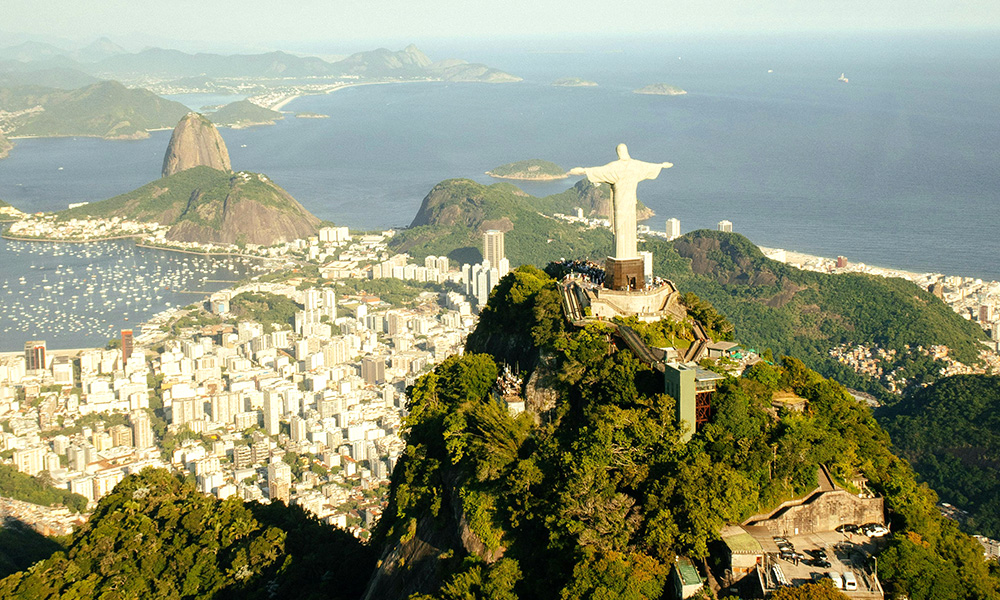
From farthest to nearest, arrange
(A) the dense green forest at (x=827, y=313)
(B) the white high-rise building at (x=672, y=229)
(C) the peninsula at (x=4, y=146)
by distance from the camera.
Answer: (C) the peninsula at (x=4, y=146) < (B) the white high-rise building at (x=672, y=229) < (A) the dense green forest at (x=827, y=313)

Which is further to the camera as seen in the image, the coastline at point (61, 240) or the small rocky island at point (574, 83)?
the small rocky island at point (574, 83)

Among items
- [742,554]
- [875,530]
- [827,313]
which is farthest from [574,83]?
[742,554]

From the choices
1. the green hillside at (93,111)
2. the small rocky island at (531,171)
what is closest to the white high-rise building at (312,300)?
the small rocky island at (531,171)

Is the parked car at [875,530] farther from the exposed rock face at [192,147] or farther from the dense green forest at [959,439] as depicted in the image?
the exposed rock face at [192,147]

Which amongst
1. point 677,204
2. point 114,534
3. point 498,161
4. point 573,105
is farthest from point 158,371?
point 573,105

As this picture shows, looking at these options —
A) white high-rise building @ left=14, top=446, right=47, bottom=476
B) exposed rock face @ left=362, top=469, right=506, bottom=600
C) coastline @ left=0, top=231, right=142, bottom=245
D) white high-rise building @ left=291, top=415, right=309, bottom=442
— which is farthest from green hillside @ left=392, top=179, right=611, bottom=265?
exposed rock face @ left=362, top=469, right=506, bottom=600

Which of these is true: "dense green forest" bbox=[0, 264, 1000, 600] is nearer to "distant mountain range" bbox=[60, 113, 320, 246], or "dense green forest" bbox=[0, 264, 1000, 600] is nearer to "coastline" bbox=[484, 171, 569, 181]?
"distant mountain range" bbox=[60, 113, 320, 246]
